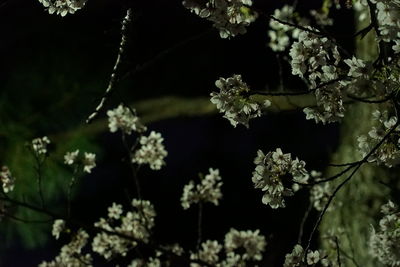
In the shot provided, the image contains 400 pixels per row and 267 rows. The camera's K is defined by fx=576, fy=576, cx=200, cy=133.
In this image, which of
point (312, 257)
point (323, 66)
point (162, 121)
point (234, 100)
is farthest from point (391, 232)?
point (162, 121)

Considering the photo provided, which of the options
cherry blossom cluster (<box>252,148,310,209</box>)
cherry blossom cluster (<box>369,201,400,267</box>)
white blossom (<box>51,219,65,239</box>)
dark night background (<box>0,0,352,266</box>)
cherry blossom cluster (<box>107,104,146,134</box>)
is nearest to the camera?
cherry blossom cluster (<box>252,148,310,209</box>)

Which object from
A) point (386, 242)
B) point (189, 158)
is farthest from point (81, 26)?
point (386, 242)

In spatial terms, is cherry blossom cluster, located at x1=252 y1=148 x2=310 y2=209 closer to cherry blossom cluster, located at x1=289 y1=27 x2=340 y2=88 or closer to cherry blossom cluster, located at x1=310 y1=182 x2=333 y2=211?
cherry blossom cluster, located at x1=289 y1=27 x2=340 y2=88

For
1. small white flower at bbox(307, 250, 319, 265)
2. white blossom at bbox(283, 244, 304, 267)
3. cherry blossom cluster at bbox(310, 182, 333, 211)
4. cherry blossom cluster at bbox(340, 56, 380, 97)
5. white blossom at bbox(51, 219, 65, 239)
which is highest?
cherry blossom cluster at bbox(310, 182, 333, 211)

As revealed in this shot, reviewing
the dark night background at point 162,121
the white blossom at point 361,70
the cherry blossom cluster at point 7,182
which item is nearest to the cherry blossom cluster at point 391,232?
the white blossom at point 361,70

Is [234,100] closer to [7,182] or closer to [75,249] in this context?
[7,182]

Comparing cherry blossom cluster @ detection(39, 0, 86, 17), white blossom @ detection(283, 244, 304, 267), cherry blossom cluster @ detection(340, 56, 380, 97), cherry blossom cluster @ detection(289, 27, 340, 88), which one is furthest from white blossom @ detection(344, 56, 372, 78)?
cherry blossom cluster @ detection(39, 0, 86, 17)
